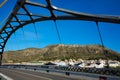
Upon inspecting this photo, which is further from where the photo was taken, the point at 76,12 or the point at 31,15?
the point at 31,15

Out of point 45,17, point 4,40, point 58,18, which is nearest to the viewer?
point 58,18

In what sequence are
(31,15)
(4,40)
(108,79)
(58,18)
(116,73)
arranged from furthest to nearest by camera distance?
(4,40) → (31,15) → (58,18) → (116,73) → (108,79)

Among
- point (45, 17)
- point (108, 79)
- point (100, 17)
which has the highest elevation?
point (45, 17)

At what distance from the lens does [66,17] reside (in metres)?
29.8

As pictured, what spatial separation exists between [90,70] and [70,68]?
10.9 m

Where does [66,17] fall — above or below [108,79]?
above

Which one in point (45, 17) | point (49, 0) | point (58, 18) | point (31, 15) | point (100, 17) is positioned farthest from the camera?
point (31, 15)

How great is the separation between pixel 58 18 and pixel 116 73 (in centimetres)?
1061

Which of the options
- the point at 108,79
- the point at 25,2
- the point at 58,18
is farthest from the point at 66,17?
the point at 108,79

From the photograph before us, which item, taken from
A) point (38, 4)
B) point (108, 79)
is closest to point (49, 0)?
point (38, 4)

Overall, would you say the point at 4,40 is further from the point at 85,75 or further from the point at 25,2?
the point at 85,75

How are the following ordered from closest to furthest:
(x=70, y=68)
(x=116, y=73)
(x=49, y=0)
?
(x=116, y=73), (x=49, y=0), (x=70, y=68)

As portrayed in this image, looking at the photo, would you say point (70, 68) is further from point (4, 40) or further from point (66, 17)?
point (4, 40)

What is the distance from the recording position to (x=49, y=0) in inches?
1151
